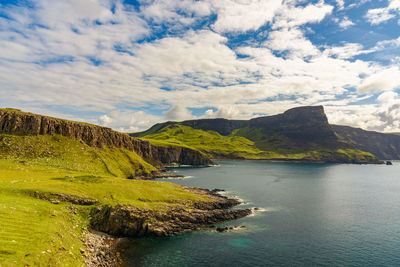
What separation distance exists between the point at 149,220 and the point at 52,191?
29.0 metres

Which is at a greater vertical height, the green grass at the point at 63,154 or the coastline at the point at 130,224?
the green grass at the point at 63,154

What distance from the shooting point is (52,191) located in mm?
65125

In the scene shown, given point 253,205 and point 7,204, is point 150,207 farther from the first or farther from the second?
point 253,205

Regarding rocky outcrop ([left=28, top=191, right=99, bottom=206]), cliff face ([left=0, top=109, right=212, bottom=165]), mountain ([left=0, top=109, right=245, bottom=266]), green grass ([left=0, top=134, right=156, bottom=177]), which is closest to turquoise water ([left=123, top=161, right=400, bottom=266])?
mountain ([left=0, top=109, right=245, bottom=266])

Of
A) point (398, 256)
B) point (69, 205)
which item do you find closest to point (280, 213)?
point (398, 256)

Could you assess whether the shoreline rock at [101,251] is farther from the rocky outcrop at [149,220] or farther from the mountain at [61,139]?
the mountain at [61,139]

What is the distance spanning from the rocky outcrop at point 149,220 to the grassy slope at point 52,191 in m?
3.85

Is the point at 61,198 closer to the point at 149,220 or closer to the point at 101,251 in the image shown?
the point at 101,251

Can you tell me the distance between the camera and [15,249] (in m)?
34.2

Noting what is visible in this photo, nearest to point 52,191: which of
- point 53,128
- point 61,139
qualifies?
point 61,139

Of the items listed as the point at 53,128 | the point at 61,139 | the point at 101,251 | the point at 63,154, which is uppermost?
the point at 53,128

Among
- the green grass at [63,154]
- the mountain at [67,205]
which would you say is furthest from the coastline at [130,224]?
the green grass at [63,154]

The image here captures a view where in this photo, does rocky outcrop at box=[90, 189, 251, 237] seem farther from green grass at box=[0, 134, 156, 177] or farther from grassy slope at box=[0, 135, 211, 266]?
green grass at box=[0, 134, 156, 177]

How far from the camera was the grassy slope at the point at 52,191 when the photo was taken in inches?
1474
